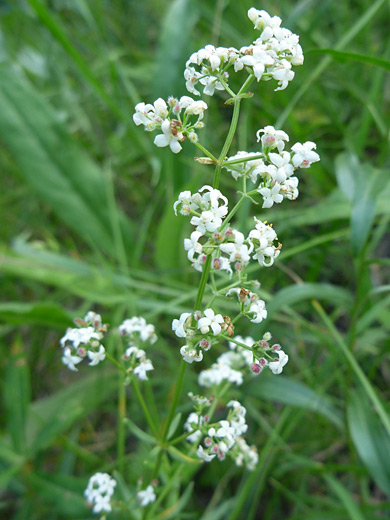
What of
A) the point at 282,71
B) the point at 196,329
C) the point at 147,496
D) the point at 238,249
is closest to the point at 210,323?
the point at 196,329

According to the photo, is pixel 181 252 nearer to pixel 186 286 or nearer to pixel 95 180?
pixel 186 286

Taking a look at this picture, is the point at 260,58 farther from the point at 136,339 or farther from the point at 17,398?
the point at 17,398

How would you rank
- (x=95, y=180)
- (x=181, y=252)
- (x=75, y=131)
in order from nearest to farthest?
1. (x=181, y=252)
2. (x=95, y=180)
3. (x=75, y=131)

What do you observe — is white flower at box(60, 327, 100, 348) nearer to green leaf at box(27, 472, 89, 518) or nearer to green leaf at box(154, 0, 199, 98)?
green leaf at box(27, 472, 89, 518)

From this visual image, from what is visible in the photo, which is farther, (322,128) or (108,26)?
(108,26)

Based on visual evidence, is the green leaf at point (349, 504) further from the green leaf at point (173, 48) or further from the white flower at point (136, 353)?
the green leaf at point (173, 48)

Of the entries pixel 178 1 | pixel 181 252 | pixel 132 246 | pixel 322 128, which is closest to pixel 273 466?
pixel 181 252
